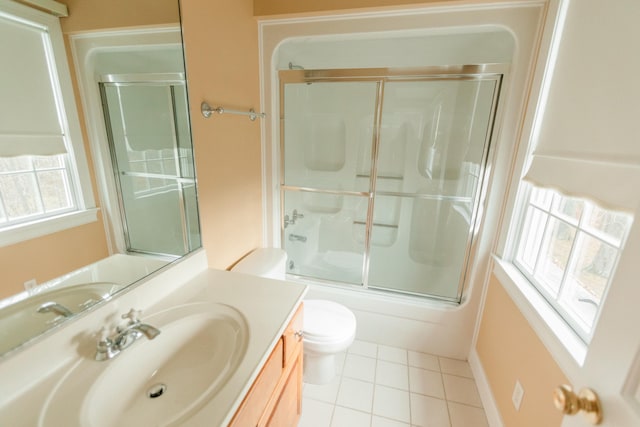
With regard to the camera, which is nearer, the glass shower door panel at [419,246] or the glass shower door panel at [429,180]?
the glass shower door panel at [429,180]

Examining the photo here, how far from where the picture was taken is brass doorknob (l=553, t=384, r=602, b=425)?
0.58 m

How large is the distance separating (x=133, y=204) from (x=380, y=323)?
178 cm

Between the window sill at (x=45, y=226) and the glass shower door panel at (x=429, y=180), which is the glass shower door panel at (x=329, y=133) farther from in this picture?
the window sill at (x=45, y=226)

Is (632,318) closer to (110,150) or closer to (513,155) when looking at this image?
(513,155)

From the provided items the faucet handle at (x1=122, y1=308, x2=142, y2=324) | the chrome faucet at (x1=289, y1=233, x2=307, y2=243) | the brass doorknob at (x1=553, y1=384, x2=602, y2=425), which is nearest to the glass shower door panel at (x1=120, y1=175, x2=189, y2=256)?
the faucet handle at (x1=122, y1=308, x2=142, y2=324)

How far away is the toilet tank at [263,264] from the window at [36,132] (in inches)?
36.8

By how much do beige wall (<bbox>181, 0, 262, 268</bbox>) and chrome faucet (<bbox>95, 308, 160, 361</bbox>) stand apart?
562mm

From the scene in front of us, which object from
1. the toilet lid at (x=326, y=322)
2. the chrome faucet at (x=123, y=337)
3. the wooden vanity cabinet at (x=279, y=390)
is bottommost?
the toilet lid at (x=326, y=322)

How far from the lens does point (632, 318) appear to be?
20.9 inches

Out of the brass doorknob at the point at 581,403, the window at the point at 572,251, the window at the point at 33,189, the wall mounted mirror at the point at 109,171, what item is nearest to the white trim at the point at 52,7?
the wall mounted mirror at the point at 109,171

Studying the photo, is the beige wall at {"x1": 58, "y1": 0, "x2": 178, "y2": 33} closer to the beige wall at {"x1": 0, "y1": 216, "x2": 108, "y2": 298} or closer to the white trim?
the white trim

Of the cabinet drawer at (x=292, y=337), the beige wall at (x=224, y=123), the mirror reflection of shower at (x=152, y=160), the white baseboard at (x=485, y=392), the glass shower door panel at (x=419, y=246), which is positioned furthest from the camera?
the glass shower door panel at (x=419, y=246)

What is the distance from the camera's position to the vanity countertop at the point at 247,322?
2.11ft

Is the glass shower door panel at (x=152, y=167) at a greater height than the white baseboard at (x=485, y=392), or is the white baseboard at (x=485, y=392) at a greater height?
the glass shower door panel at (x=152, y=167)
